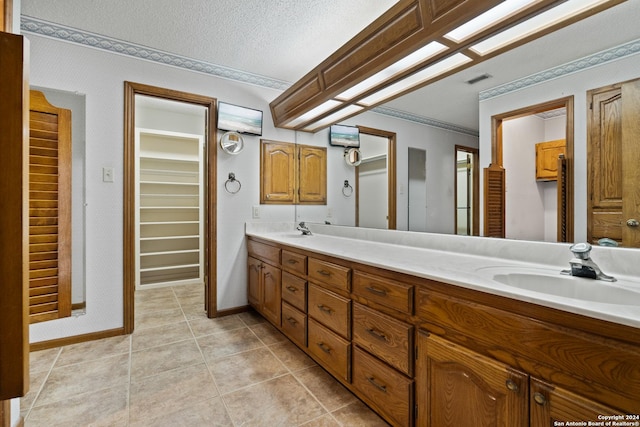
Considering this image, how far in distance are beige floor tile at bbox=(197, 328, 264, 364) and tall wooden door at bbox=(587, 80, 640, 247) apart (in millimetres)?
2186

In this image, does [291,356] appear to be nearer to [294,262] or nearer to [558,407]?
[294,262]

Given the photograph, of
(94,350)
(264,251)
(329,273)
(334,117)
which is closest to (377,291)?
(329,273)

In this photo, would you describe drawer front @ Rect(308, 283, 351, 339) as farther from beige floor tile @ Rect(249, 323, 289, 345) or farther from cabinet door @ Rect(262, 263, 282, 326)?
beige floor tile @ Rect(249, 323, 289, 345)

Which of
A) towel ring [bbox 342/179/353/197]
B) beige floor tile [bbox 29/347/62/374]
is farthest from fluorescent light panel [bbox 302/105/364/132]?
beige floor tile [bbox 29/347/62/374]

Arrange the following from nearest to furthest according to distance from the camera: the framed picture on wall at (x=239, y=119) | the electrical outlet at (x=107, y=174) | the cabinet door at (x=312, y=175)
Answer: the electrical outlet at (x=107, y=174) → the framed picture on wall at (x=239, y=119) → the cabinet door at (x=312, y=175)

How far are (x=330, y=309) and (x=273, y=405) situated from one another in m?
0.58

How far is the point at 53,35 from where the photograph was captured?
2.18 meters

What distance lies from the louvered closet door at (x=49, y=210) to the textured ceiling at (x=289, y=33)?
0.78 metres

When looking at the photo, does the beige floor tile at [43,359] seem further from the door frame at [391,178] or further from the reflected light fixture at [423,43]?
the reflected light fixture at [423,43]

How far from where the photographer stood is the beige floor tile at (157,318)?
2657mm

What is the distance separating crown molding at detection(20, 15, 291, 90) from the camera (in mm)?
2127

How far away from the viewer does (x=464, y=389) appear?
985 mm

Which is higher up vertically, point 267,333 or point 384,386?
point 384,386

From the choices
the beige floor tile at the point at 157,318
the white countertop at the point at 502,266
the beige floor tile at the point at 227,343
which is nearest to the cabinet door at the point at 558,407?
the white countertop at the point at 502,266
